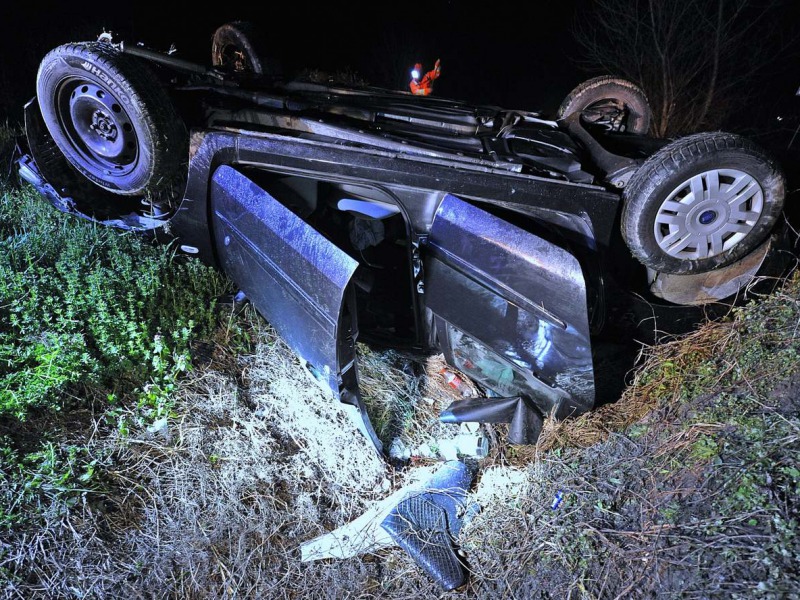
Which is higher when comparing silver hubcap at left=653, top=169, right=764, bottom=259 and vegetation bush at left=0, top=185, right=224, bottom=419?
silver hubcap at left=653, top=169, right=764, bottom=259

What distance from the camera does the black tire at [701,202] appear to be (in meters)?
2.65

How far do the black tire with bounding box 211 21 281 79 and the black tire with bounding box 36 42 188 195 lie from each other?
188 centimetres

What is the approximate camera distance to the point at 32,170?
3.85 meters

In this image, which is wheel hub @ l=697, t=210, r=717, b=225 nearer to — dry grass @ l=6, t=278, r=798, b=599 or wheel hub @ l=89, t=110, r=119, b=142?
dry grass @ l=6, t=278, r=798, b=599

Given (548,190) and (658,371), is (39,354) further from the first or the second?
(658,371)

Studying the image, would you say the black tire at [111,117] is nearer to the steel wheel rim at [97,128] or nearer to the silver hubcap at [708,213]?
the steel wheel rim at [97,128]

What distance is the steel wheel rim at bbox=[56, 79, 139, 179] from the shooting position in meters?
3.22

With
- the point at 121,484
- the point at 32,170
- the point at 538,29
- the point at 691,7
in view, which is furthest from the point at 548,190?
the point at 538,29

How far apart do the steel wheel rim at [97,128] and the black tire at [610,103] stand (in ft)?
10.5

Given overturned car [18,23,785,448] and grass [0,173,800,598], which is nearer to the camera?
grass [0,173,800,598]

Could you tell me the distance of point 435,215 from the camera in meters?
2.74

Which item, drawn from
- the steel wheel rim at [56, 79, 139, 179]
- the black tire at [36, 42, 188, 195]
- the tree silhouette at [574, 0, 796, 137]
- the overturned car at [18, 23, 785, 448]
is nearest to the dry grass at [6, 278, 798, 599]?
the overturned car at [18, 23, 785, 448]

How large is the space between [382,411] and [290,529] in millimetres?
850

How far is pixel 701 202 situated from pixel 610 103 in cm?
221
